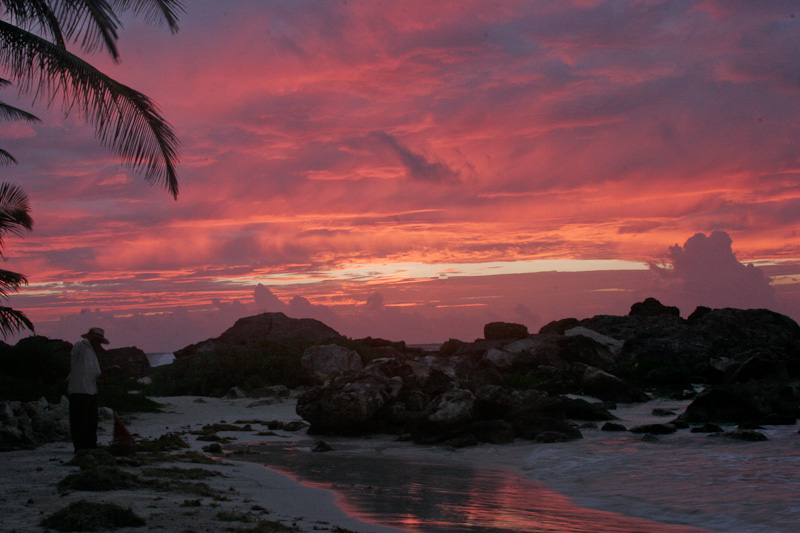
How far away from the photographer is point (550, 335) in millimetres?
28641

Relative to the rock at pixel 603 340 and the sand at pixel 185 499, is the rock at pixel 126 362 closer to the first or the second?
the rock at pixel 603 340

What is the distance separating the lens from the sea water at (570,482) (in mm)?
6605

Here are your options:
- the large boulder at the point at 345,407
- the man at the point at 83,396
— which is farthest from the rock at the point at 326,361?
the man at the point at 83,396

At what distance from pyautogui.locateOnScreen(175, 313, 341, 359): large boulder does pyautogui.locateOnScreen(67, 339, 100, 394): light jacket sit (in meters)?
20.4

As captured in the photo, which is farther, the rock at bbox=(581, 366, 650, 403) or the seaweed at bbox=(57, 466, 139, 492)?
the rock at bbox=(581, 366, 650, 403)

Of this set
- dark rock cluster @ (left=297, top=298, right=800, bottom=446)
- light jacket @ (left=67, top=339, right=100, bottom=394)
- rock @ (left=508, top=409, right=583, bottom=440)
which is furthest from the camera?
dark rock cluster @ (left=297, top=298, right=800, bottom=446)

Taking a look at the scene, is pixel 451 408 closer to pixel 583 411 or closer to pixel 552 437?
pixel 552 437

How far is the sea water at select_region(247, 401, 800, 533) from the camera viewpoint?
661 centimetres

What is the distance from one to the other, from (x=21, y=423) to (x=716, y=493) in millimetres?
10041

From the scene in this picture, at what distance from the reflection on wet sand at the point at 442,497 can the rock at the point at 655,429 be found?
4.42 metres

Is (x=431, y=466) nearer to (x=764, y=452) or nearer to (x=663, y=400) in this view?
(x=764, y=452)

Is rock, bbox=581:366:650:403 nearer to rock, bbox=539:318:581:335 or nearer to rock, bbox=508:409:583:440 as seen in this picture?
rock, bbox=508:409:583:440

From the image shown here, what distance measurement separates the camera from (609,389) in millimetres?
19359

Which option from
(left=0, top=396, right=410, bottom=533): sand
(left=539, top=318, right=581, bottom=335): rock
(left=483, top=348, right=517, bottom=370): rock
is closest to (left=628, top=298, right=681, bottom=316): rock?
(left=539, top=318, right=581, bottom=335): rock
